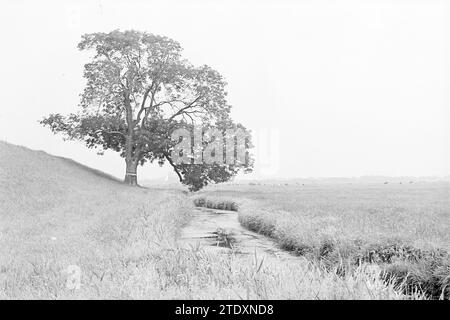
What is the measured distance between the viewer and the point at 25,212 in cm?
2256

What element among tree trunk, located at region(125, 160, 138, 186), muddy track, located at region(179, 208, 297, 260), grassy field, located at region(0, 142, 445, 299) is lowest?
muddy track, located at region(179, 208, 297, 260)

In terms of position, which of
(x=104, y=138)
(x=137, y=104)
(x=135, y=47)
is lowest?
(x=104, y=138)

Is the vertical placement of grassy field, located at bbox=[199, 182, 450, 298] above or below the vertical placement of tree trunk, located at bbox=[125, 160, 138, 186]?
below

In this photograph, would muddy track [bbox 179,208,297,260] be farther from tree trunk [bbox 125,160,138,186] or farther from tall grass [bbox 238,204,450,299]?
tree trunk [bbox 125,160,138,186]

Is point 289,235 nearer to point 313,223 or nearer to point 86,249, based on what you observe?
point 313,223

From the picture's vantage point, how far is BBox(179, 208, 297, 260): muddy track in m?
15.5

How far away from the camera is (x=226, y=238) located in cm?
1848

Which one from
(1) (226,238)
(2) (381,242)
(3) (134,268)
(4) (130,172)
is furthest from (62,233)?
(4) (130,172)

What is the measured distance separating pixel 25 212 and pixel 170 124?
86.3 feet

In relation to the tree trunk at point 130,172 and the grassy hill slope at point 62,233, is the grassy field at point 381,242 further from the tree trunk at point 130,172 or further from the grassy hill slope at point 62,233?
the tree trunk at point 130,172

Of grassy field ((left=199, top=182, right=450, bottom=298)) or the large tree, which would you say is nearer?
grassy field ((left=199, top=182, right=450, bottom=298))

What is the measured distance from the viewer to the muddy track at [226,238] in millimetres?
15453

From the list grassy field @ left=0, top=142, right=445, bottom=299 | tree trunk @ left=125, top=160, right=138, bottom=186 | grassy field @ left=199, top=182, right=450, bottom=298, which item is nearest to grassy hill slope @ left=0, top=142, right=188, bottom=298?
grassy field @ left=0, top=142, right=445, bottom=299
